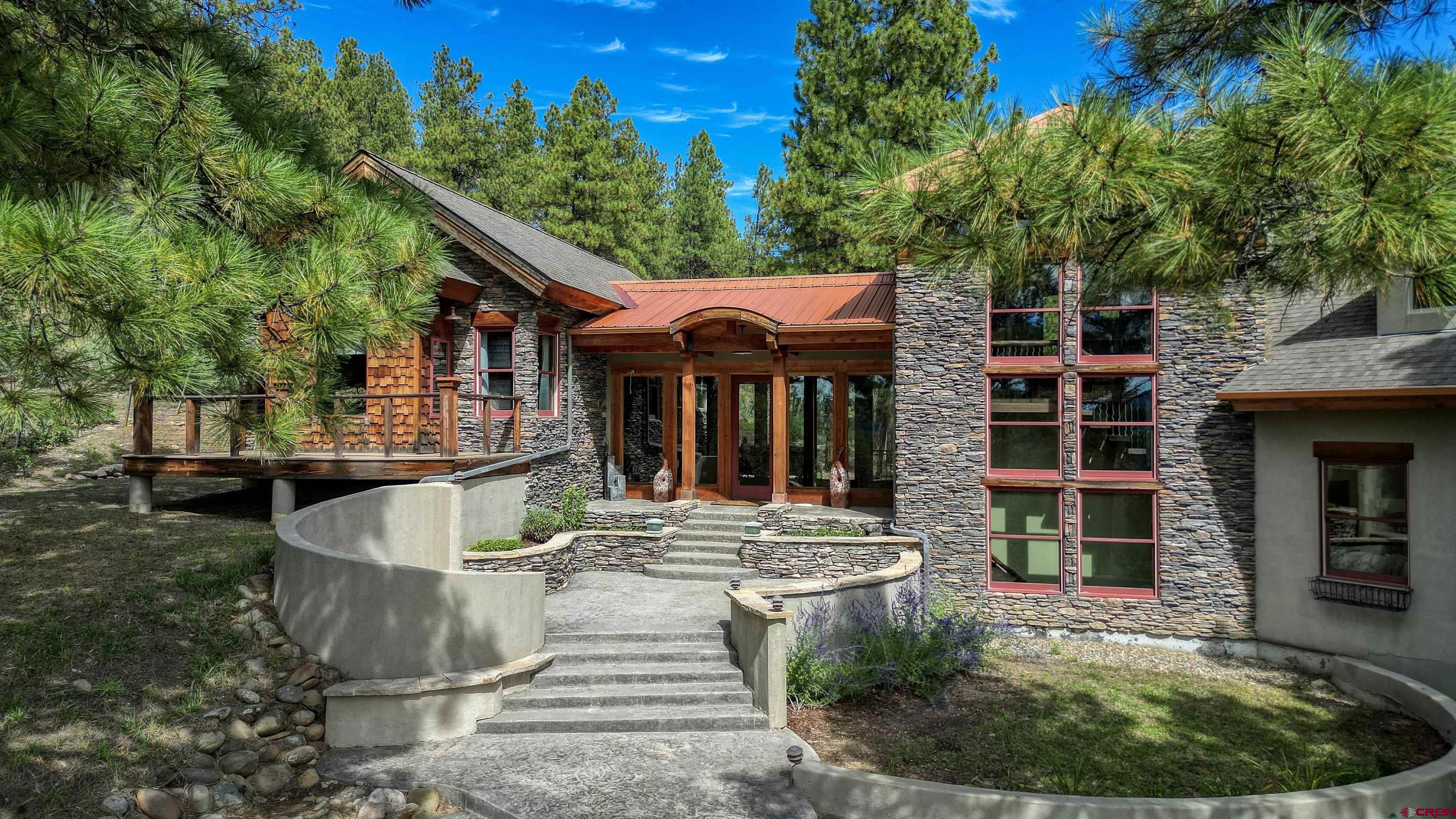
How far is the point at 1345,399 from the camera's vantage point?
859cm

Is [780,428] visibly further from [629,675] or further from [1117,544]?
[629,675]

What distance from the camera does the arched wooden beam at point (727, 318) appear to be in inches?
474

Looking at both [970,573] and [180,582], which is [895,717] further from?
[180,582]

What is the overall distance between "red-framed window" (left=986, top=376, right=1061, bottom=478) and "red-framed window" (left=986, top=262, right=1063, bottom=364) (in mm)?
303

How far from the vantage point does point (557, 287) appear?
12.2 metres

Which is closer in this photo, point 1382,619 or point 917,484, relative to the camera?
point 1382,619

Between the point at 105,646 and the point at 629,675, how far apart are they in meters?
4.05

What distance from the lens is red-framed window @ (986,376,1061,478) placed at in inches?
424

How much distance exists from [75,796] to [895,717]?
5890mm

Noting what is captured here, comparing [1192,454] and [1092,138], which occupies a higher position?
[1092,138]

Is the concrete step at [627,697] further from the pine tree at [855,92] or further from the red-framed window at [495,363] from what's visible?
the pine tree at [855,92]

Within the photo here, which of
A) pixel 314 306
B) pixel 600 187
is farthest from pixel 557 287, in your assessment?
pixel 600 187

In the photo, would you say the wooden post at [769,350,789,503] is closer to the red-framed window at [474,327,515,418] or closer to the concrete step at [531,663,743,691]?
the red-framed window at [474,327,515,418]

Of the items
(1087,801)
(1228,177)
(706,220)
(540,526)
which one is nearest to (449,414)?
(540,526)
